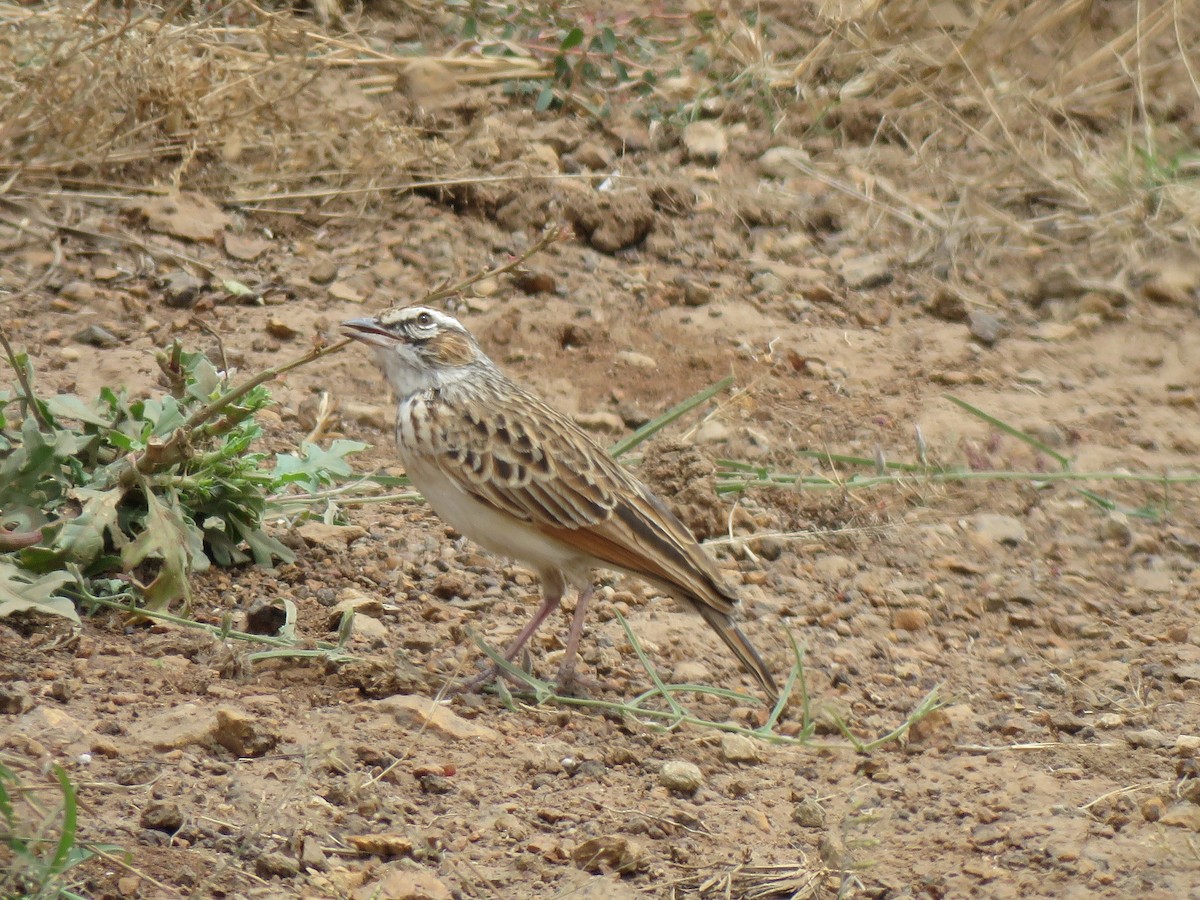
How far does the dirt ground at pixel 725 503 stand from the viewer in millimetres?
4414

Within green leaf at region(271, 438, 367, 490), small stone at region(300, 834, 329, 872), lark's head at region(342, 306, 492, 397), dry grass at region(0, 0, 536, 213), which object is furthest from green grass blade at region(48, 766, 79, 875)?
dry grass at region(0, 0, 536, 213)

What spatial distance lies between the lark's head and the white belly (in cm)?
43

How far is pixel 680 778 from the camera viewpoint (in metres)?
4.84

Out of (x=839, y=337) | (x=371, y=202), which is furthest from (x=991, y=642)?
(x=371, y=202)

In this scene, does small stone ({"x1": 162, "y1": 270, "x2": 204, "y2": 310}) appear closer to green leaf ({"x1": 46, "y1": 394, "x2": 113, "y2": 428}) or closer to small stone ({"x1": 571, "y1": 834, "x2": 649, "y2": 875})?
green leaf ({"x1": 46, "y1": 394, "x2": 113, "y2": 428})

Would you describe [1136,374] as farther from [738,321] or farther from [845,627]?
[845,627]

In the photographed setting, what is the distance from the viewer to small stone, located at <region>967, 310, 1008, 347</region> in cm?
843

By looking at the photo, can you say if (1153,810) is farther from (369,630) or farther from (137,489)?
(137,489)

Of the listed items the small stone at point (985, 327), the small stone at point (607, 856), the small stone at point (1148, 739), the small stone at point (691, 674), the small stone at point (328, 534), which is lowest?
the small stone at point (985, 327)

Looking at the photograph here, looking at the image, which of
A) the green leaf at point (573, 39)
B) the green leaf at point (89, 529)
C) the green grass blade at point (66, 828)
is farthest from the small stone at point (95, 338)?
the green grass blade at point (66, 828)

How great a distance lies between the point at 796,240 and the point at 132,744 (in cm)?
563

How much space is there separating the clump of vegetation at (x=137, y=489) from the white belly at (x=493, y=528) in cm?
46

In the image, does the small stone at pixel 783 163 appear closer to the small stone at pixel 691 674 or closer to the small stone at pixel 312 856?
Answer: the small stone at pixel 691 674

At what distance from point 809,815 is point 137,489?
246 centimetres
